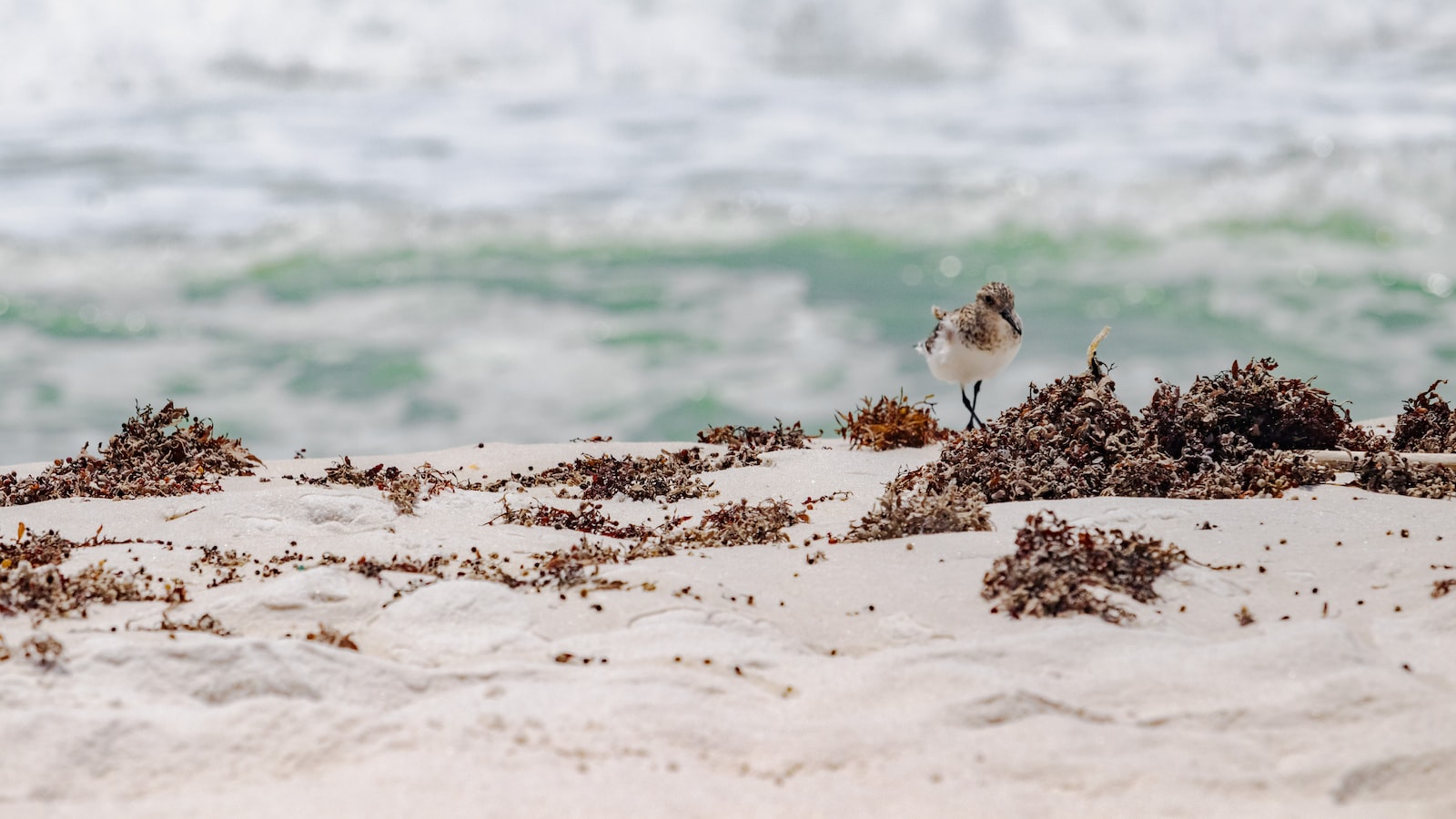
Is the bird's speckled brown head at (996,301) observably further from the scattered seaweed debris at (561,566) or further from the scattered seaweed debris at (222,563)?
the scattered seaweed debris at (222,563)

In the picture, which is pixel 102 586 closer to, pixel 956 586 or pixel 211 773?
pixel 211 773

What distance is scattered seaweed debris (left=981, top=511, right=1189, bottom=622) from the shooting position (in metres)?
4.10

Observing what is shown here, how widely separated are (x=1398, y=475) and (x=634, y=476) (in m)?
3.46

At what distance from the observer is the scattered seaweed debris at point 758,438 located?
7237 millimetres

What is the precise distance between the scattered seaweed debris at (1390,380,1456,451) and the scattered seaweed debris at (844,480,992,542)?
260 cm

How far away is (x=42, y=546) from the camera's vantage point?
15.9ft

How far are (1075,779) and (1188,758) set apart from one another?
32 cm

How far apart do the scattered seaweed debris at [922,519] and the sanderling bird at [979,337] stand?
342 centimetres

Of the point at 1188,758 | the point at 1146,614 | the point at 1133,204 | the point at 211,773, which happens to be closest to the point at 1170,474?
the point at 1146,614

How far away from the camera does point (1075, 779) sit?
10.2 ft

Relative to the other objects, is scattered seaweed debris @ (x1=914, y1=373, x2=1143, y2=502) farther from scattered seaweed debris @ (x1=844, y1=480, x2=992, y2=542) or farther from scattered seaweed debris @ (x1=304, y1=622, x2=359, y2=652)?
scattered seaweed debris @ (x1=304, y1=622, x2=359, y2=652)

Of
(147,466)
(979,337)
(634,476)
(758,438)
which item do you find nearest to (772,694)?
(634,476)

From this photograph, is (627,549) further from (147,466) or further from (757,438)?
(147,466)

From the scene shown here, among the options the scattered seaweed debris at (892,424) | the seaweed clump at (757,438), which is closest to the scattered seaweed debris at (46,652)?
the seaweed clump at (757,438)
